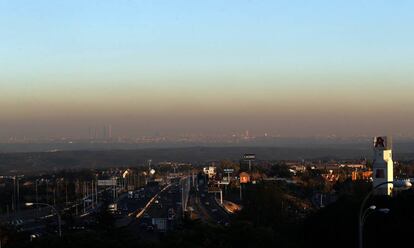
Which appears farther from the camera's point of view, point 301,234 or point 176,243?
point 301,234

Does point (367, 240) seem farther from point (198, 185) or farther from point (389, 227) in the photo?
point (198, 185)

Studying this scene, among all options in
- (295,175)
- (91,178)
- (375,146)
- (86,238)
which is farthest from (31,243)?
(91,178)

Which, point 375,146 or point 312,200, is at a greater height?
point 375,146

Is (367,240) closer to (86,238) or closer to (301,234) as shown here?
(301,234)

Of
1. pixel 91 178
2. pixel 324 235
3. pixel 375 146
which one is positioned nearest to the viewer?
pixel 324 235

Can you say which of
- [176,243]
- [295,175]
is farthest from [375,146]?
[295,175]

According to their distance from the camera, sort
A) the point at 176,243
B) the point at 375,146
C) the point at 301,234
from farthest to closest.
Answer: the point at 375,146 < the point at 301,234 < the point at 176,243
